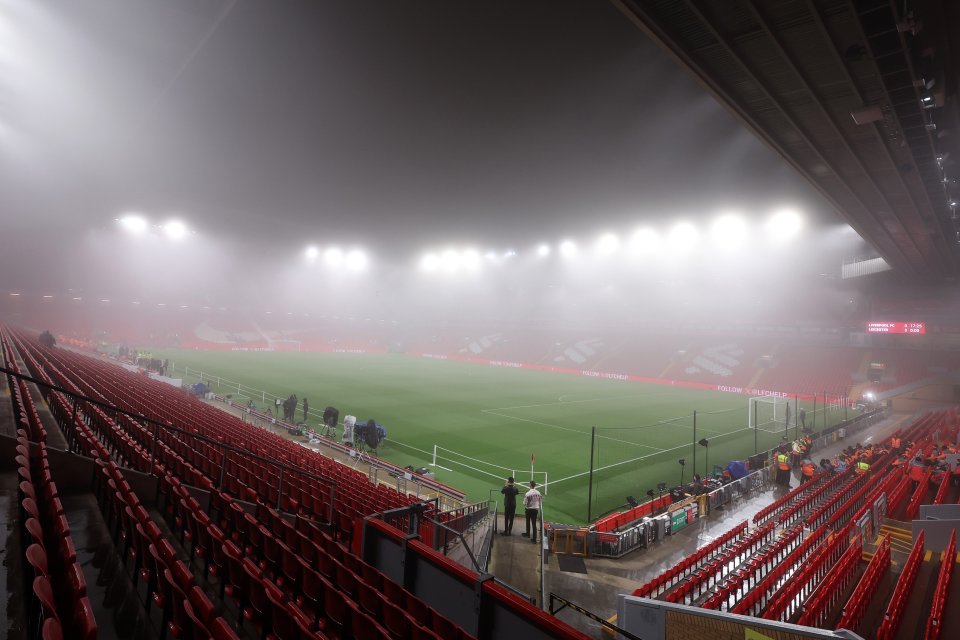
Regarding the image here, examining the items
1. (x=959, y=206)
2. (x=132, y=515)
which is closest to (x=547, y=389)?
(x=959, y=206)

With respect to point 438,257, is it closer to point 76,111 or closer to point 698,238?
point 698,238

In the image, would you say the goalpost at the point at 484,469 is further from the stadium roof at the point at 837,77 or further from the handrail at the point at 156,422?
the stadium roof at the point at 837,77

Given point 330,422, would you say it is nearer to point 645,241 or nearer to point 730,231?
point 730,231

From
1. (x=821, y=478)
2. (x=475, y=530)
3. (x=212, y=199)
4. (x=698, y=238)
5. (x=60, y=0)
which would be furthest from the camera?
(x=212, y=199)

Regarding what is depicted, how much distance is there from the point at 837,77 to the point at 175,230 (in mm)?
68138

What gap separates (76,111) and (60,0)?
11818 millimetres

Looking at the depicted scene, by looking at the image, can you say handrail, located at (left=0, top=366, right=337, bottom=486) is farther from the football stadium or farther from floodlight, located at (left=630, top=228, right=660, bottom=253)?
floodlight, located at (left=630, top=228, right=660, bottom=253)

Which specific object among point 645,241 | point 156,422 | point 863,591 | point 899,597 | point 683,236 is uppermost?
point 645,241

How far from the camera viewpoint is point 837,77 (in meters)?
9.95

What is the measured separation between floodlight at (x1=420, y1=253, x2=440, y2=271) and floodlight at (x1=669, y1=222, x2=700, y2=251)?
3980 centimetres

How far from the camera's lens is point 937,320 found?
38188mm

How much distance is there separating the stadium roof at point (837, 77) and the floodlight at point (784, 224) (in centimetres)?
2005

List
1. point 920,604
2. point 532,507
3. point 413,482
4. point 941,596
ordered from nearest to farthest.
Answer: point 941,596 < point 920,604 < point 532,507 < point 413,482

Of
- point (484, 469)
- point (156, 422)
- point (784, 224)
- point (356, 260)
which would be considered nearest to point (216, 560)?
point (156, 422)
